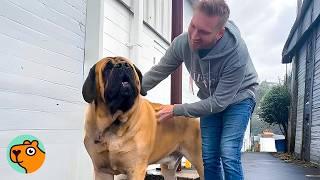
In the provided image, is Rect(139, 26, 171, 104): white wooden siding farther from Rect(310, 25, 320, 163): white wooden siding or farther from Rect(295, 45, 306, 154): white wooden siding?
Rect(295, 45, 306, 154): white wooden siding

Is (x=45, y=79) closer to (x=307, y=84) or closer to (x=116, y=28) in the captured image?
(x=116, y=28)

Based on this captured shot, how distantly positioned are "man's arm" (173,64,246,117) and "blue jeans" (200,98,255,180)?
146 mm

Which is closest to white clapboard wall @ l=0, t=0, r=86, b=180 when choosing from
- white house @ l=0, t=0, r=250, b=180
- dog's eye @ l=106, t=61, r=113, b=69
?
white house @ l=0, t=0, r=250, b=180

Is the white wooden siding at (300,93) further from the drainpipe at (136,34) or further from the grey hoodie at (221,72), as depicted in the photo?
the grey hoodie at (221,72)

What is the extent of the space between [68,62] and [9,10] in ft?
2.95

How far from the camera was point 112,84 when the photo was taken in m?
2.72

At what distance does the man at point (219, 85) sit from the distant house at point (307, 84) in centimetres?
855

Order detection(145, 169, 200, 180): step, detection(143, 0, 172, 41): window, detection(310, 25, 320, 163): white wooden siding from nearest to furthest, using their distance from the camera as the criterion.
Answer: detection(145, 169, 200, 180): step, detection(143, 0, 172, 41): window, detection(310, 25, 320, 163): white wooden siding

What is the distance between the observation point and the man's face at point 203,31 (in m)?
2.57

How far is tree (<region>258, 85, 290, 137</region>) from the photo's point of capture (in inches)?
758

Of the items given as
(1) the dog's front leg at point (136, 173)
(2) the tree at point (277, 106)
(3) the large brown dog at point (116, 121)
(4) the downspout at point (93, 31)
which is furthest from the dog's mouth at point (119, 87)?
(2) the tree at point (277, 106)

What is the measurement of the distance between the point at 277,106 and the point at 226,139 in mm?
17180

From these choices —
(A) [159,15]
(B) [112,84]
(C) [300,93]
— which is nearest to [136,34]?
(A) [159,15]

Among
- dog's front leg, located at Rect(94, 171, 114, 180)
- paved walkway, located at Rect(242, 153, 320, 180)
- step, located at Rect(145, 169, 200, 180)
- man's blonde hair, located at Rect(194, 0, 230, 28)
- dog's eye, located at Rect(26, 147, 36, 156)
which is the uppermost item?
man's blonde hair, located at Rect(194, 0, 230, 28)
